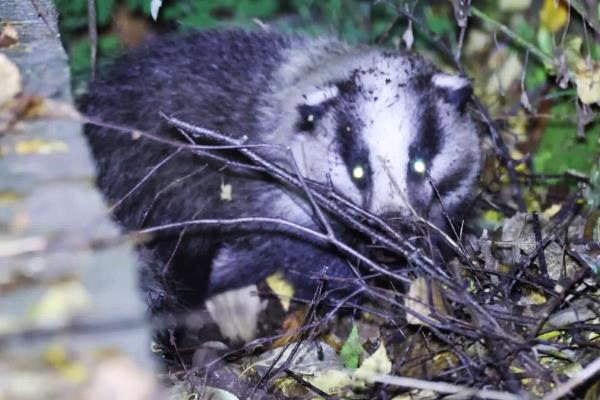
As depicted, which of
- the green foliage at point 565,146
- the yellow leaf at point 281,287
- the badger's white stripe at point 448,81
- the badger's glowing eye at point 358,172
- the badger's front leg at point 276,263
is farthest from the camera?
the green foliage at point 565,146

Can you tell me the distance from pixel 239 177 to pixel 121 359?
2.58 meters

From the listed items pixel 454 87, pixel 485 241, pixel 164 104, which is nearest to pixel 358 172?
pixel 454 87

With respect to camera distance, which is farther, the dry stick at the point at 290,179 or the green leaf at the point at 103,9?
the green leaf at the point at 103,9

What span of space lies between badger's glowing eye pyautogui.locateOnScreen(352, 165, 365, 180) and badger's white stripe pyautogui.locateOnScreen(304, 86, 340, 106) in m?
0.35

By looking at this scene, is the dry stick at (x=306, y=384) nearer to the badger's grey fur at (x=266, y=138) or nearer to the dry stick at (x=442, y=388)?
the dry stick at (x=442, y=388)

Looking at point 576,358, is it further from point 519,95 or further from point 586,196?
point 519,95

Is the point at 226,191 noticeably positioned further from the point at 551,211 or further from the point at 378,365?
the point at 551,211

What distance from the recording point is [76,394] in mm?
2295

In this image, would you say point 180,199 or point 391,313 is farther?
point 180,199

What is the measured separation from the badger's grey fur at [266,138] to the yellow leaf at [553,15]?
1240 millimetres

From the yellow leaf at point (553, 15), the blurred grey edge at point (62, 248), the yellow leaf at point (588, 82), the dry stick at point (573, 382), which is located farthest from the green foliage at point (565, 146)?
the blurred grey edge at point (62, 248)

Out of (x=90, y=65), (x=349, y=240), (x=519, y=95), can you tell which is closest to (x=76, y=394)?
(x=349, y=240)

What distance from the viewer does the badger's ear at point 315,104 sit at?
14.6ft

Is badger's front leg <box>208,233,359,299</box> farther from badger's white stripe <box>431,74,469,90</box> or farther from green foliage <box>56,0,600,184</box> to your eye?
green foliage <box>56,0,600,184</box>
